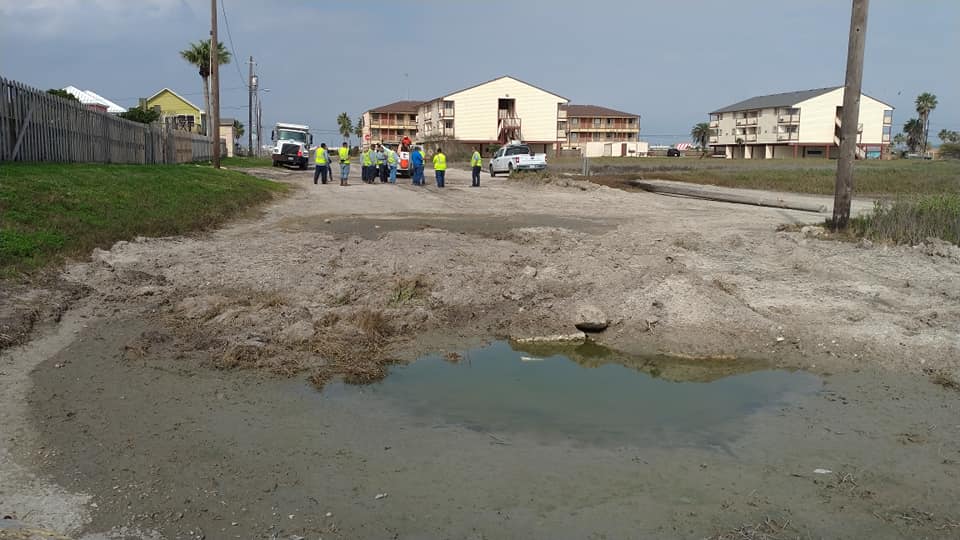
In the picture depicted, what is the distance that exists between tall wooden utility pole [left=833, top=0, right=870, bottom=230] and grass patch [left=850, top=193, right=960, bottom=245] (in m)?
0.63

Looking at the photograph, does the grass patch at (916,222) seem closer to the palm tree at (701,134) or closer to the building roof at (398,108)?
the building roof at (398,108)

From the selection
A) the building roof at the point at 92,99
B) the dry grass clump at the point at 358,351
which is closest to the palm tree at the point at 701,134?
the building roof at the point at 92,99

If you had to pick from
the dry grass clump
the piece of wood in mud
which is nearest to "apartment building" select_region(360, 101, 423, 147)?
the piece of wood in mud

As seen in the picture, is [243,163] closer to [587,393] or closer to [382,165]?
[382,165]

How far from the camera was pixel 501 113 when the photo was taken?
92750 mm

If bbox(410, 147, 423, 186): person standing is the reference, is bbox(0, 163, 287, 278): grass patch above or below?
below

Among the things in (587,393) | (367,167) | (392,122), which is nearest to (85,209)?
(587,393)

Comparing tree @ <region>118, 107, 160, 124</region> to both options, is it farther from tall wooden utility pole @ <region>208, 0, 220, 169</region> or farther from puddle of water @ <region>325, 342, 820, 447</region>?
puddle of water @ <region>325, 342, 820, 447</region>

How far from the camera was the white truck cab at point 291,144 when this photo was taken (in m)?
44.3

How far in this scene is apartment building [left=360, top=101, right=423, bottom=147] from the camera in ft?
378

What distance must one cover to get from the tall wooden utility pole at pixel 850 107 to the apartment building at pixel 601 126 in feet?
332

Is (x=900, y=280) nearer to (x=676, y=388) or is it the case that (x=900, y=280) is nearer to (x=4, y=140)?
(x=676, y=388)

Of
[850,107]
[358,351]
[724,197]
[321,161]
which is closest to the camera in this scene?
[358,351]

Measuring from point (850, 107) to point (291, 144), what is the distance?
117 feet
